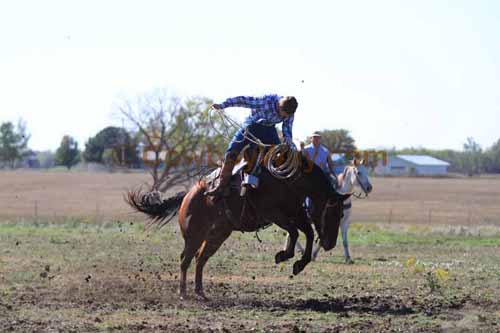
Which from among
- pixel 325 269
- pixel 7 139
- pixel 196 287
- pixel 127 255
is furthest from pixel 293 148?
pixel 7 139

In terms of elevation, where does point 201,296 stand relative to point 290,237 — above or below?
below

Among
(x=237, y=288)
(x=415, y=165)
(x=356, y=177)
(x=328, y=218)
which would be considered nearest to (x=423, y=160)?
(x=415, y=165)

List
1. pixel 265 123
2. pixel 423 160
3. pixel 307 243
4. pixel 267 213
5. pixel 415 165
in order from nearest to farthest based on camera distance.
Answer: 1. pixel 307 243
2. pixel 267 213
3. pixel 265 123
4. pixel 415 165
5. pixel 423 160

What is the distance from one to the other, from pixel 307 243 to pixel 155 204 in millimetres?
3407

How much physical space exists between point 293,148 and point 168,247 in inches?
385

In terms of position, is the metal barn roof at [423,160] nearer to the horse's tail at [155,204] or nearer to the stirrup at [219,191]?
the horse's tail at [155,204]

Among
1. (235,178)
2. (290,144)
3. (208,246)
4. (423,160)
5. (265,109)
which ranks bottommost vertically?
(208,246)

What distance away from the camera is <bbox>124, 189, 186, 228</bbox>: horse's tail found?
44.1 ft

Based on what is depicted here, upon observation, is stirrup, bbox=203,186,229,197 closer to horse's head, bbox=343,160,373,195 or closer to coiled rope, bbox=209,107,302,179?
coiled rope, bbox=209,107,302,179

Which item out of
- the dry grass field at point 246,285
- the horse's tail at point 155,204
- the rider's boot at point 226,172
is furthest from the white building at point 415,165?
the rider's boot at point 226,172

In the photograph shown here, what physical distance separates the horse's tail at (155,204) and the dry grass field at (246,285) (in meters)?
1.08

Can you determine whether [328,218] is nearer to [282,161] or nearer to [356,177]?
[282,161]

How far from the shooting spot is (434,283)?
1252 centimetres

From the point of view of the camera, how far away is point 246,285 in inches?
519
